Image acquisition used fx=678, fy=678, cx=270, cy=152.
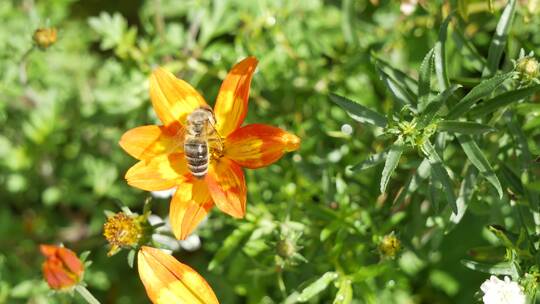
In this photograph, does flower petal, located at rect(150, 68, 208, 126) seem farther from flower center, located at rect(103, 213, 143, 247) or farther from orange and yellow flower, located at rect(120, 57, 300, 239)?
flower center, located at rect(103, 213, 143, 247)

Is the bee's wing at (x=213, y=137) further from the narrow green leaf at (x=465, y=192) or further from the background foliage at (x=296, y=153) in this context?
the narrow green leaf at (x=465, y=192)

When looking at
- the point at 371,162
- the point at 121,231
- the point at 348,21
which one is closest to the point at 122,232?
the point at 121,231

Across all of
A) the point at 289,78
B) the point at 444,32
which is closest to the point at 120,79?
the point at 289,78

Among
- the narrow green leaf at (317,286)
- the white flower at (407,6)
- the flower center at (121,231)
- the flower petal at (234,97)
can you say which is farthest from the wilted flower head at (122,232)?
the white flower at (407,6)

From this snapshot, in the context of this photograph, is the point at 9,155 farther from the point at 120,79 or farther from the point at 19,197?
the point at 120,79

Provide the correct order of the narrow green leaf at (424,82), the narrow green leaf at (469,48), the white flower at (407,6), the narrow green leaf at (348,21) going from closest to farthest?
the narrow green leaf at (424,82) → the narrow green leaf at (469,48) → the white flower at (407,6) → the narrow green leaf at (348,21)

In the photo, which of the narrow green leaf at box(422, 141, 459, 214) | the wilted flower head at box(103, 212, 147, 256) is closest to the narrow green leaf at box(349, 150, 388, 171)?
the narrow green leaf at box(422, 141, 459, 214)
